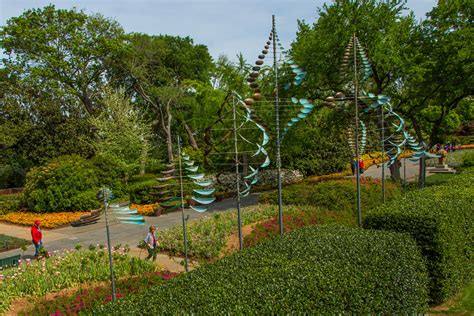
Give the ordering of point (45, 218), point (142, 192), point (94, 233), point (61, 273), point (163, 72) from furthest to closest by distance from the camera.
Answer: point (163, 72), point (142, 192), point (45, 218), point (94, 233), point (61, 273)

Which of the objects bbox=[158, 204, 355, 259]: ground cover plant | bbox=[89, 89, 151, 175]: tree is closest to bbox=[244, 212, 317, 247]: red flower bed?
bbox=[158, 204, 355, 259]: ground cover plant

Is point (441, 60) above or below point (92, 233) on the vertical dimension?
above

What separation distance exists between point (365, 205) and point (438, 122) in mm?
8511

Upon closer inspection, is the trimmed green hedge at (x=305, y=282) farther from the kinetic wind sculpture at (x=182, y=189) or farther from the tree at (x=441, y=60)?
the tree at (x=441, y=60)

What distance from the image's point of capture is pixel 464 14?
18703 mm

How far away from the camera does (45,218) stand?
19.2 metres

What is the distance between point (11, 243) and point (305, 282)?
47.5 ft


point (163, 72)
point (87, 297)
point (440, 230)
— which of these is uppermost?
point (163, 72)

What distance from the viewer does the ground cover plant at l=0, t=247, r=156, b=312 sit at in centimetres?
859

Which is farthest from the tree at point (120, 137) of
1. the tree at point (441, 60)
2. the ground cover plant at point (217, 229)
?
the tree at point (441, 60)

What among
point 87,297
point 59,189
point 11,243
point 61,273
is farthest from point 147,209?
point 87,297

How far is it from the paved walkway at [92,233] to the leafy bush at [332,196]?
3988 mm

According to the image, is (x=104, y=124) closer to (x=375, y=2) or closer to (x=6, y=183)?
(x=6, y=183)

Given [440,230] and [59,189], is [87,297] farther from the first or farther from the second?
[59,189]
